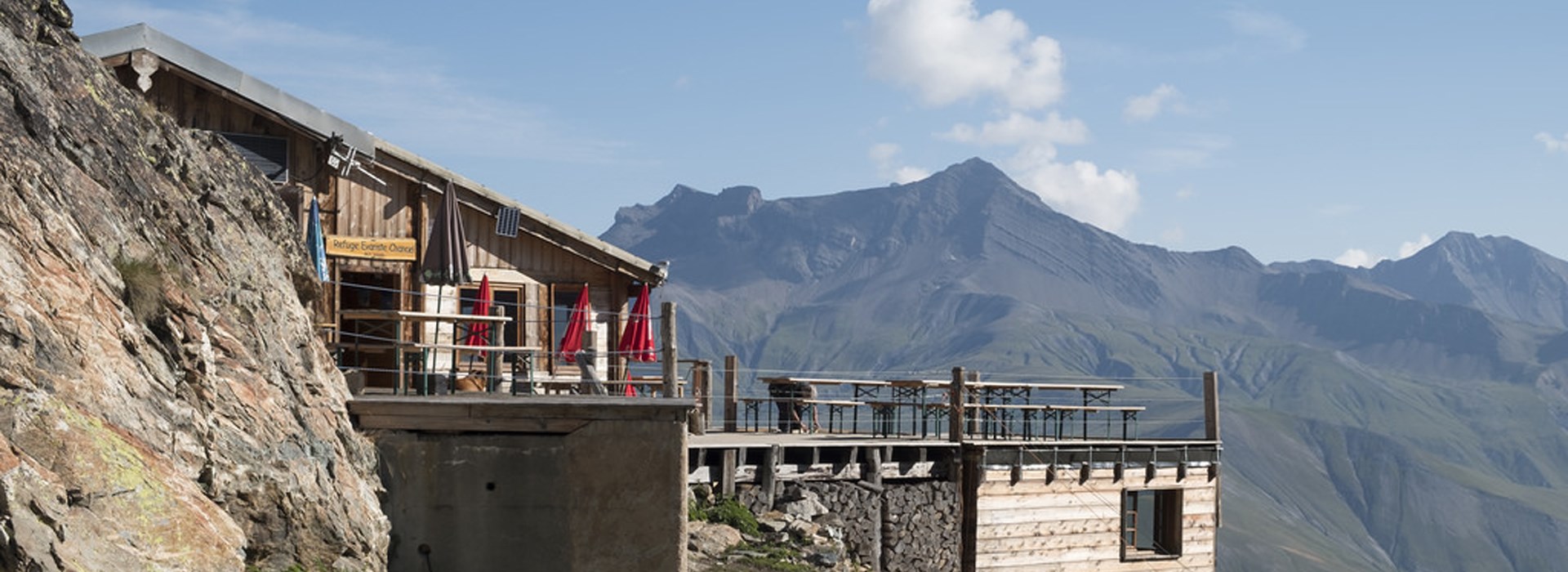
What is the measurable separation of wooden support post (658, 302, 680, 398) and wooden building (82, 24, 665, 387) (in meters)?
2.80

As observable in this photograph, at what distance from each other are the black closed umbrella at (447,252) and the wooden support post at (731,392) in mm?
5288

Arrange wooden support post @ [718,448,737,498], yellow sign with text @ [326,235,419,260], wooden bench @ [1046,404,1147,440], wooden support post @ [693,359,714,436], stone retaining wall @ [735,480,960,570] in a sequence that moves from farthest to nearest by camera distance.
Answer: wooden bench @ [1046,404,1147,440], wooden support post @ [693,359,714,436], yellow sign with text @ [326,235,419,260], stone retaining wall @ [735,480,960,570], wooden support post @ [718,448,737,498]

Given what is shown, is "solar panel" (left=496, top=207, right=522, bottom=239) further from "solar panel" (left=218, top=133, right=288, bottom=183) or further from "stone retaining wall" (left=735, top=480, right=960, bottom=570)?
"stone retaining wall" (left=735, top=480, right=960, bottom=570)

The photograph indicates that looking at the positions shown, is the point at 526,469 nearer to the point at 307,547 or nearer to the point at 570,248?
the point at 307,547

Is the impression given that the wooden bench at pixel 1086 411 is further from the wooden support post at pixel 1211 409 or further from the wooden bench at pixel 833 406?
the wooden bench at pixel 833 406

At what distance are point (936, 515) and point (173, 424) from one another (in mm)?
15192

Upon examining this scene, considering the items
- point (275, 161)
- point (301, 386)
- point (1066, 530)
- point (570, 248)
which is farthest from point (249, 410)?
point (1066, 530)

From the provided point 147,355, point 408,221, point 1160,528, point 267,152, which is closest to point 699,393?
point 408,221

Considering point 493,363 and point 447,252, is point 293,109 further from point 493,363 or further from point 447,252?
point 493,363

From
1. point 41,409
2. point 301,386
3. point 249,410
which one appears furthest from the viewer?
point 301,386

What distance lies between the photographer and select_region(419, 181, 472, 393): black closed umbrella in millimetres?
22625

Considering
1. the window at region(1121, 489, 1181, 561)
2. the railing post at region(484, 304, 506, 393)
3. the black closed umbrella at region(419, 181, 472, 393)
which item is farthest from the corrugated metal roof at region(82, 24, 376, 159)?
the window at region(1121, 489, 1181, 561)

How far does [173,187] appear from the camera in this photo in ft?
46.5

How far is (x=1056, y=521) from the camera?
2677cm
